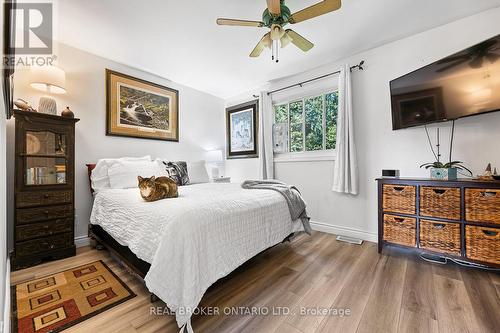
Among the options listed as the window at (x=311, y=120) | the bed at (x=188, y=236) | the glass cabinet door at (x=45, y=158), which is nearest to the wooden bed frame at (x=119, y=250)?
the bed at (x=188, y=236)

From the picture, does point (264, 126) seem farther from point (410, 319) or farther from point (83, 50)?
point (410, 319)

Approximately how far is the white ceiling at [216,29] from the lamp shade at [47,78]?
473 mm

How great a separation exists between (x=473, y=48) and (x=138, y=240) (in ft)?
10.4

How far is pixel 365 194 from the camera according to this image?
271cm

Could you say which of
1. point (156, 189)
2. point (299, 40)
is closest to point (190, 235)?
point (156, 189)

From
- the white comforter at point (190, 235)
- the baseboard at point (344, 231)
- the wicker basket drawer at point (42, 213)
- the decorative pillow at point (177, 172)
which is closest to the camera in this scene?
the white comforter at point (190, 235)

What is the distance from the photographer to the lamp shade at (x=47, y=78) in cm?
216

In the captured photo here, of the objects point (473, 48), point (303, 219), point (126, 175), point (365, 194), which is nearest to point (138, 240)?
point (126, 175)

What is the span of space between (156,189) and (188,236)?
678 millimetres

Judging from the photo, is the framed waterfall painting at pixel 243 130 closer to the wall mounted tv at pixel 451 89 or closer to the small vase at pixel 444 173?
the wall mounted tv at pixel 451 89

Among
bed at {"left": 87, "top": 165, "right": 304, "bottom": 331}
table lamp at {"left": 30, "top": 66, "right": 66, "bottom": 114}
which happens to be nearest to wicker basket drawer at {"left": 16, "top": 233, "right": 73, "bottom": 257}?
bed at {"left": 87, "top": 165, "right": 304, "bottom": 331}

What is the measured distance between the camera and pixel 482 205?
1.70 metres

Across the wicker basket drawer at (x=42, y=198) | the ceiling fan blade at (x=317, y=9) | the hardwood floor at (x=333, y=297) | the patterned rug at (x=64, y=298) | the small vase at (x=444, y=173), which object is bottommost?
the hardwood floor at (x=333, y=297)

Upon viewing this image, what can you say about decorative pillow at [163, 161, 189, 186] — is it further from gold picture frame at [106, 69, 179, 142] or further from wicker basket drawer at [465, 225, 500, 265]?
wicker basket drawer at [465, 225, 500, 265]
